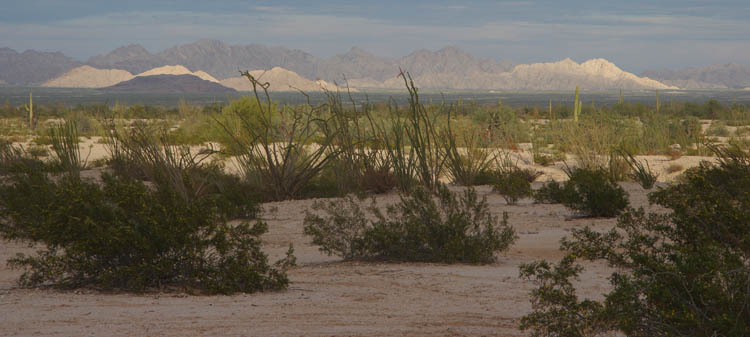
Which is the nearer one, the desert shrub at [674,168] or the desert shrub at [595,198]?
the desert shrub at [595,198]

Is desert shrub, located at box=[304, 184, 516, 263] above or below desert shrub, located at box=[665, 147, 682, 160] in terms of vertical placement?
above

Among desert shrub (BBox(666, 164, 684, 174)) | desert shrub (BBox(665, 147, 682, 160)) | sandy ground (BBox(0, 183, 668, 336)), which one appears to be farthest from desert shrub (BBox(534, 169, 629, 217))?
desert shrub (BBox(665, 147, 682, 160))

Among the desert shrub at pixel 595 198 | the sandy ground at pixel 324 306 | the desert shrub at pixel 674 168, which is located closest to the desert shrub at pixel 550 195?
the desert shrub at pixel 595 198

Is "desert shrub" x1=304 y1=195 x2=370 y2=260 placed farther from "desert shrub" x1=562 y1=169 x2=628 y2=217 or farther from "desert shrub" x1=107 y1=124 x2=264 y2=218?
"desert shrub" x1=562 y1=169 x2=628 y2=217

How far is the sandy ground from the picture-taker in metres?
4.53

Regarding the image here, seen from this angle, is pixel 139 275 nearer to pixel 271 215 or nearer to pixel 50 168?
pixel 271 215

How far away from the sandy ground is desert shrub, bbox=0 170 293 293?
7.2 inches

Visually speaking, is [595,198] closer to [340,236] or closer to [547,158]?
[340,236]

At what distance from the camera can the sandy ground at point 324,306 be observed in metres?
4.53

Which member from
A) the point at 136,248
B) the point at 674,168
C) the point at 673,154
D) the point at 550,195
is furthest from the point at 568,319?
Answer: the point at 673,154

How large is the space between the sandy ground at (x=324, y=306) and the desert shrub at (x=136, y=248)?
0.18m

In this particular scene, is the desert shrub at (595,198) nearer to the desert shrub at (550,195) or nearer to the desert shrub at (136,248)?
the desert shrub at (550,195)

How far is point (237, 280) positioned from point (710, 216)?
3.54 m

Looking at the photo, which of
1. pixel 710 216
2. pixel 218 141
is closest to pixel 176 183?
pixel 710 216
